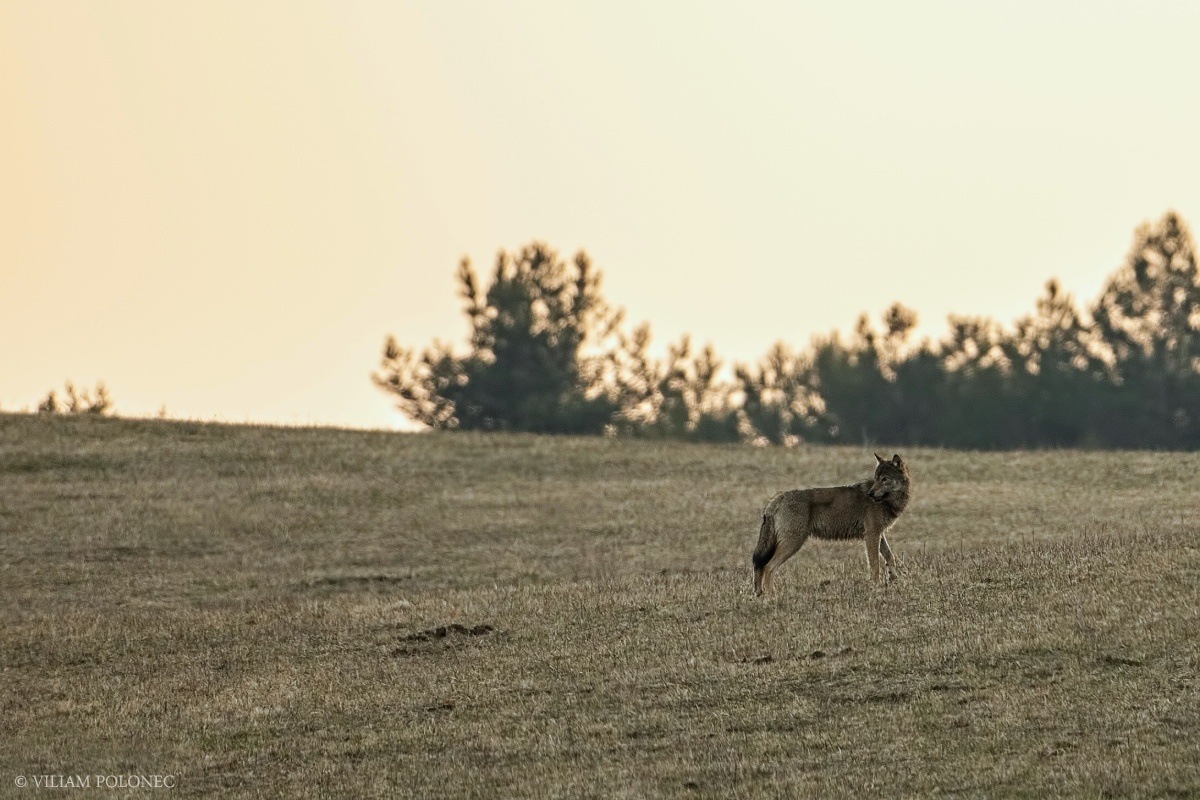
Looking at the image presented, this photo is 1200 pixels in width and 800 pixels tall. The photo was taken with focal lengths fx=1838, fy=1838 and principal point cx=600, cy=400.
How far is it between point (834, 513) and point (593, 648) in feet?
10.7

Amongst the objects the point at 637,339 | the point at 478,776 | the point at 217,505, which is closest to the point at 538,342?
the point at 637,339

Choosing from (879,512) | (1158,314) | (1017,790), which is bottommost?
(1017,790)

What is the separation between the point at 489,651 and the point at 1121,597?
20.9ft

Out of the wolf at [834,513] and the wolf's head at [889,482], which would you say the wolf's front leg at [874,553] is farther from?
the wolf's head at [889,482]

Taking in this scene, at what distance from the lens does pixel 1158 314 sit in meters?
75.8

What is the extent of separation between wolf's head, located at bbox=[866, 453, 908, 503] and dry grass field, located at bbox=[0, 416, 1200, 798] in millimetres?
1018

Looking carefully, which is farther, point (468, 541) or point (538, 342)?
point (538, 342)

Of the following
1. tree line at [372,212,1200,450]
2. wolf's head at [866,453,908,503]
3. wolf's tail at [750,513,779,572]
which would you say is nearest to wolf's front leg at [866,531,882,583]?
wolf's head at [866,453,908,503]

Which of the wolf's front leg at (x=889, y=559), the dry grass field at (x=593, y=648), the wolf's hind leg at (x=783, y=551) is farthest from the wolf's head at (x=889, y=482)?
the dry grass field at (x=593, y=648)

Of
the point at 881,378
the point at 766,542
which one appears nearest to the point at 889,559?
the point at 766,542

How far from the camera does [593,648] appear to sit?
18.2 metres

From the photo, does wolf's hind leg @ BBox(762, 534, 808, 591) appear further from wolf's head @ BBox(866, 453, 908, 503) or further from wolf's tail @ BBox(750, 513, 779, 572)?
wolf's head @ BBox(866, 453, 908, 503)

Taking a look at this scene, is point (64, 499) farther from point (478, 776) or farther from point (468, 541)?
point (478, 776)

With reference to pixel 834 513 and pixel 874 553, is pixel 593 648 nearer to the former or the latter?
pixel 834 513
